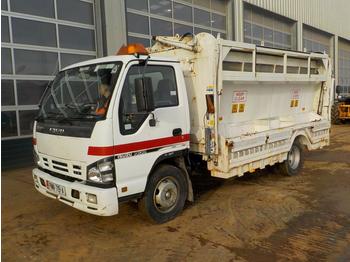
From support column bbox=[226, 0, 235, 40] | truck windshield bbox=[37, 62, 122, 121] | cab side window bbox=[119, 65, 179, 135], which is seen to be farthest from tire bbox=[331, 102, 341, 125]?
truck windshield bbox=[37, 62, 122, 121]

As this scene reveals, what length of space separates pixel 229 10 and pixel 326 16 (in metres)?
12.7

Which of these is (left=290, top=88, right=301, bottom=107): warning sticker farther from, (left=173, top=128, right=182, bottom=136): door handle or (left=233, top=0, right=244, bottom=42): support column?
(left=233, top=0, right=244, bottom=42): support column

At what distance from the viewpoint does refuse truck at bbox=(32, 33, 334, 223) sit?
13.4ft

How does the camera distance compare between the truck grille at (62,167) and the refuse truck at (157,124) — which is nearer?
the refuse truck at (157,124)

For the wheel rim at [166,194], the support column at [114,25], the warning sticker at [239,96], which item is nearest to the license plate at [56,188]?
the wheel rim at [166,194]

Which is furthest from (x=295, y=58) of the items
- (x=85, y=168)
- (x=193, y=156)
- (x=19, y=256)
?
(x=19, y=256)

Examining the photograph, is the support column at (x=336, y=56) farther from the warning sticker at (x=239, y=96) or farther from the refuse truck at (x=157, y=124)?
the warning sticker at (x=239, y=96)

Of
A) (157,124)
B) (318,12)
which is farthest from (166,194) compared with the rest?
(318,12)

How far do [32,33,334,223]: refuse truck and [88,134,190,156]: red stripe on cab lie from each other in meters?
0.01

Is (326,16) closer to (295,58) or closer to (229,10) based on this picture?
(229,10)

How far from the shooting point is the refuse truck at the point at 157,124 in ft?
13.4

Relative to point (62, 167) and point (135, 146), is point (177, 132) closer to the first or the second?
point (135, 146)

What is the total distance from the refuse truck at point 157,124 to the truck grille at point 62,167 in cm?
1

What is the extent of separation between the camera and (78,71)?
4812 millimetres
